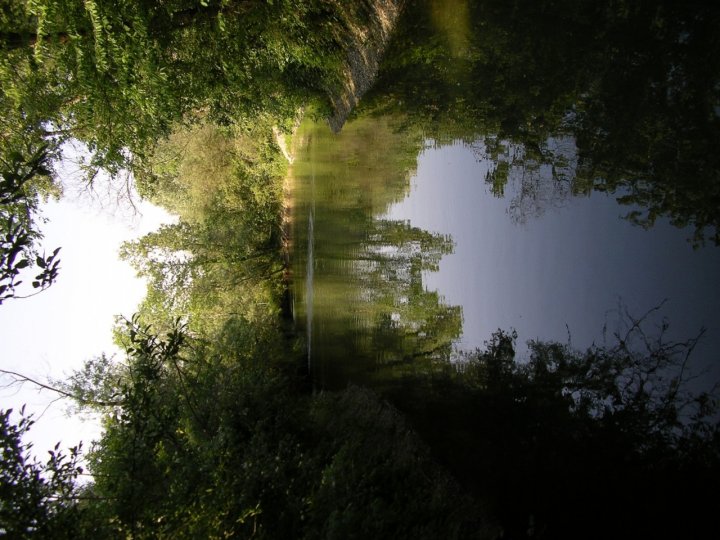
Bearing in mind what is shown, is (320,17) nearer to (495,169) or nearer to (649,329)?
(495,169)

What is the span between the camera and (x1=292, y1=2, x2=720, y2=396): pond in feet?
15.3

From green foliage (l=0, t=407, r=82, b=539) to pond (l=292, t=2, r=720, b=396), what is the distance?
5.64 meters

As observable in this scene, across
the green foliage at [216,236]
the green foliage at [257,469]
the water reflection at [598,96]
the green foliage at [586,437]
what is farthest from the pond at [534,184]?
the green foliage at [216,236]

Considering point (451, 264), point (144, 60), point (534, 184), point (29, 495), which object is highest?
point (144, 60)

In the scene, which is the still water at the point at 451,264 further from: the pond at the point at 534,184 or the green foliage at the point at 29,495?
the green foliage at the point at 29,495

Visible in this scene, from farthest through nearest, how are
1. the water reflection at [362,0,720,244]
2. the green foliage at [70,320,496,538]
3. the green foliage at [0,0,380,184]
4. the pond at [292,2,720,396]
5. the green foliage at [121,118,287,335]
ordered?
1. the green foliage at [121,118,287,335]
2. the green foliage at [70,320,496,538]
3. the green foliage at [0,0,380,184]
4. the pond at [292,2,720,396]
5. the water reflection at [362,0,720,244]

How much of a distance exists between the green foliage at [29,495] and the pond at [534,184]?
5.64m

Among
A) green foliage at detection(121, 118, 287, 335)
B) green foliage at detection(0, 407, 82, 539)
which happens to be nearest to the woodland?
green foliage at detection(0, 407, 82, 539)

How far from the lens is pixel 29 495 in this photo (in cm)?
573

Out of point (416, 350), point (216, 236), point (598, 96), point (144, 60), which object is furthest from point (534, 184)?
point (216, 236)

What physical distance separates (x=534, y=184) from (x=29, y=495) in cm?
661

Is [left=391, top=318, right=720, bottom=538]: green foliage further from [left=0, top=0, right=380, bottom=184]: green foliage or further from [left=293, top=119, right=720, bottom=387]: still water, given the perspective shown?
[left=0, top=0, right=380, bottom=184]: green foliage

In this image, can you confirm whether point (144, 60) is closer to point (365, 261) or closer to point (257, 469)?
point (257, 469)

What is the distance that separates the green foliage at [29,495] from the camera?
211 inches
